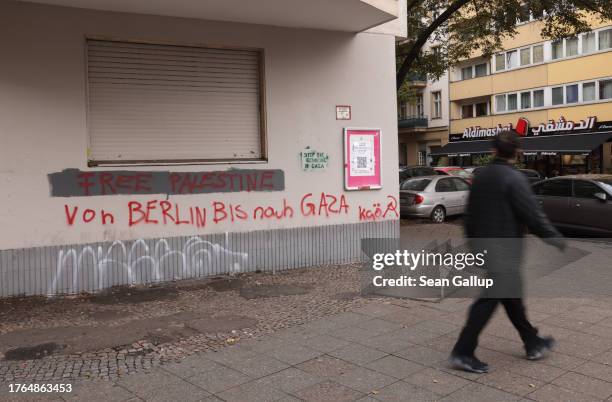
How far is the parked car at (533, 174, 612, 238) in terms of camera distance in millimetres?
12125

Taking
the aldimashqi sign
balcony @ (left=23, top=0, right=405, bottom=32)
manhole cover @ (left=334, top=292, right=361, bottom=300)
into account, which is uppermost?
the aldimashqi sign

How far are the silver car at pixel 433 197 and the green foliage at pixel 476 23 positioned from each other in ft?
9.91

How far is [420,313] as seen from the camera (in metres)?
6.28

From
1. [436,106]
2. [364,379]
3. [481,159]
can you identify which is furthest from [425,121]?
[364,379]

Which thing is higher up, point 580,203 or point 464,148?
point 464,148

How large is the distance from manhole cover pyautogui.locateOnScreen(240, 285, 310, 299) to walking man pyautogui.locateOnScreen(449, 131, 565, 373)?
10.4 ft

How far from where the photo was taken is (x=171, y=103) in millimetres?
8047

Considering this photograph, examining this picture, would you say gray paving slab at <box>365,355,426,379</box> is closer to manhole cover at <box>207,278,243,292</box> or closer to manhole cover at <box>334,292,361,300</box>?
manhole cover at <box>334,292,361,300</box>

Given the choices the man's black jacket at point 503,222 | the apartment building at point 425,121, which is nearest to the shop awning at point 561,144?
the apartment building at point 425,121

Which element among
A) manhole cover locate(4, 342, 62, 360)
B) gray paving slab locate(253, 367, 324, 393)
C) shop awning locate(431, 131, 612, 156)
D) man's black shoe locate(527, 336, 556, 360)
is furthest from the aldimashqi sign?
manhole cover locate(4, 342, 62, 360)

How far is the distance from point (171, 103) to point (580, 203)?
30.8ft

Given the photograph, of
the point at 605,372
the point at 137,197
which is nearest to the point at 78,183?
the point at 137,197

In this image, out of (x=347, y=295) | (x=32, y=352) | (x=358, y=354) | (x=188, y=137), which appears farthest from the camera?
(x=188, y=137)

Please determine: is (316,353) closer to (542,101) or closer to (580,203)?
(580,203)
